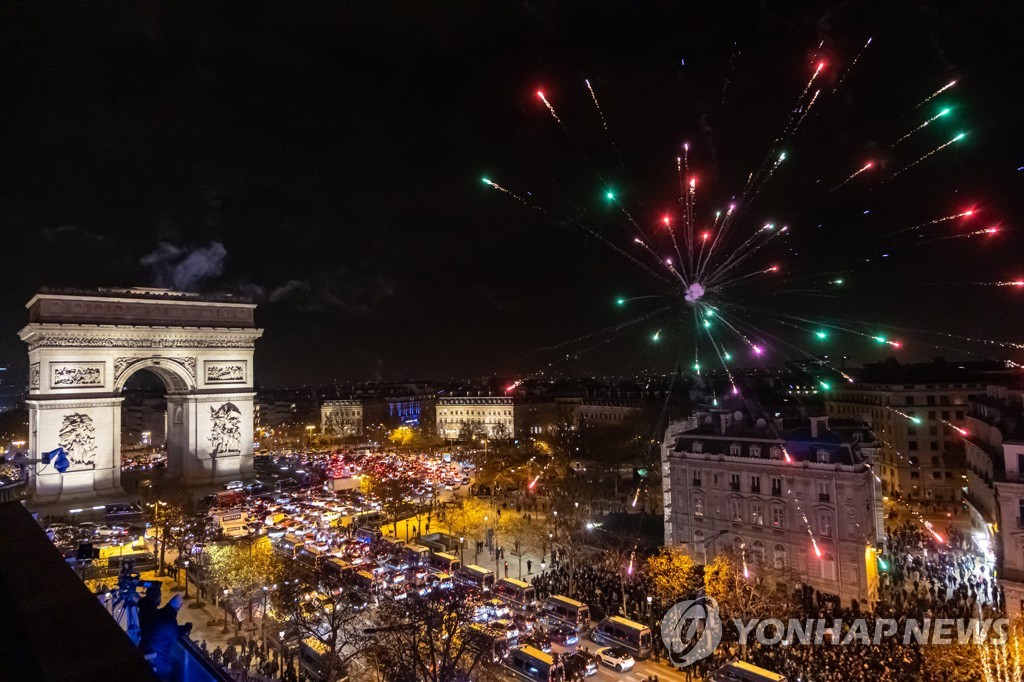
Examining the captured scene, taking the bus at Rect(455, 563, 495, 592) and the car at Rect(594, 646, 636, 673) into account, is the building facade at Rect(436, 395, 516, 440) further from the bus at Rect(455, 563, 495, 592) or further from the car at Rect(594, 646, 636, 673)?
the car at Rect(594, 646, 636, 673)

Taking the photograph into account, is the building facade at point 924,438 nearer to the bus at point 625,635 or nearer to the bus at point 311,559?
the bus at point 625,635

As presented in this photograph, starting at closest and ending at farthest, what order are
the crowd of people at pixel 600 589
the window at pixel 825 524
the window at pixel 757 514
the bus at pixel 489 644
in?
the bus at pixel 489 644
the crowd of people at pixel 600 589
the window at pixel 825 524
the window at pixel 757 514

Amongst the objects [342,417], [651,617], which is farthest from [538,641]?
[342,417]

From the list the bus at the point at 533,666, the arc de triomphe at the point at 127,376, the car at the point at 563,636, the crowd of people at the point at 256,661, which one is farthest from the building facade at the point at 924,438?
the arc de triomphe at the point at 127,376

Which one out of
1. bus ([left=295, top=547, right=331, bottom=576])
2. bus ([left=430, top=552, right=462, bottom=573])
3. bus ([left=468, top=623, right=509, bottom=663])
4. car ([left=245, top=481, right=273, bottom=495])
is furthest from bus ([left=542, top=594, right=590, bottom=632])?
car ([left=245, top=481, right=273, bottom=495])

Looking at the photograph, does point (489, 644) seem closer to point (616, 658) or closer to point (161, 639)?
point (616, 658)

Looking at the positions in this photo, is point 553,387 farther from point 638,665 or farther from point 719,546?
point 638,665
